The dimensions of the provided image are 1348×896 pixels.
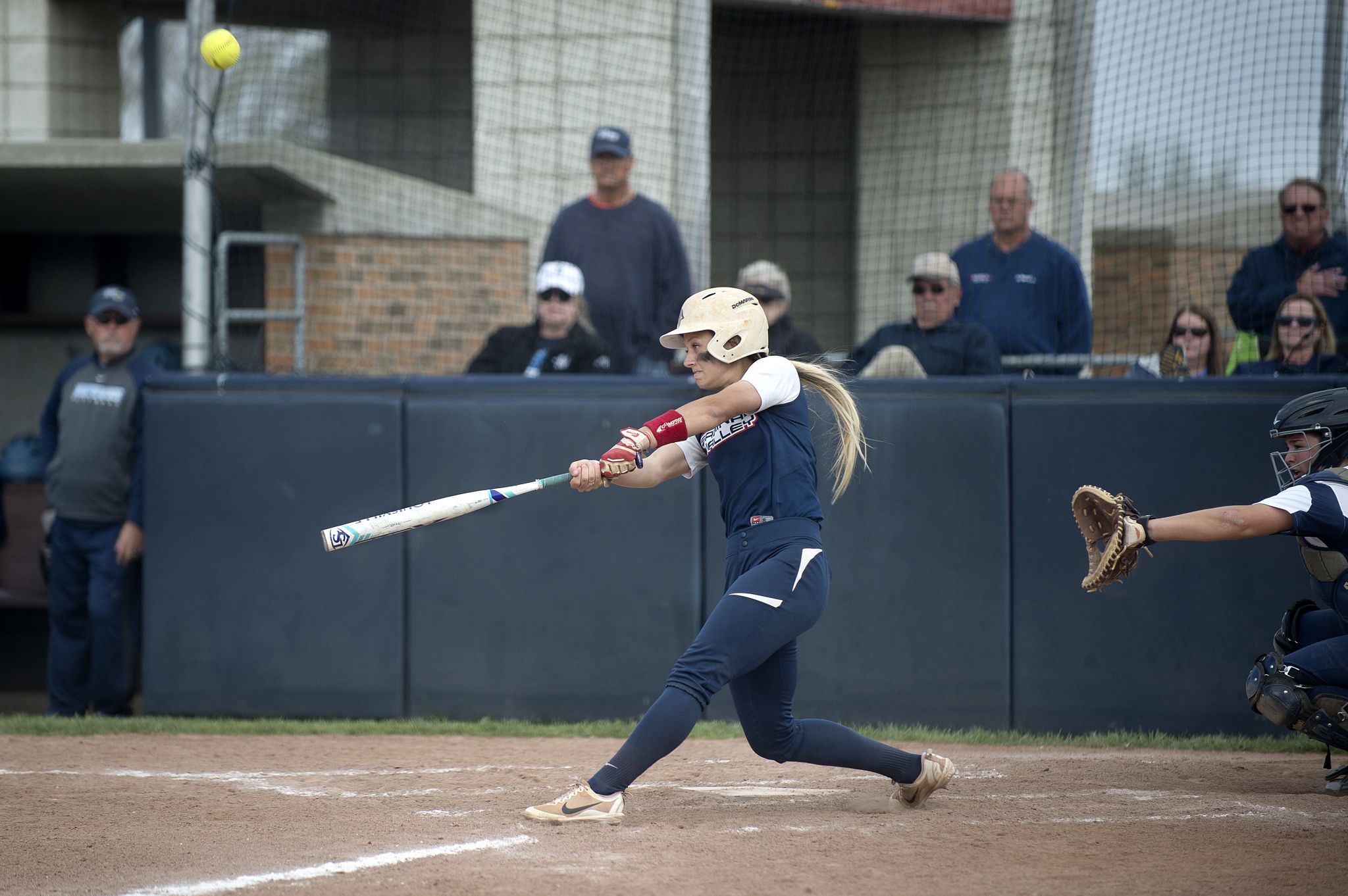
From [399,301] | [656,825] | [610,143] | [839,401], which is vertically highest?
[610,143]

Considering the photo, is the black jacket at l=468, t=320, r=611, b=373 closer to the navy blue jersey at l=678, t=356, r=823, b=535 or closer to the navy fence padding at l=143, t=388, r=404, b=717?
the navy fence padding at l=143, t=388, r=404, b=717

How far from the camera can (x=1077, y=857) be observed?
391 centimetres

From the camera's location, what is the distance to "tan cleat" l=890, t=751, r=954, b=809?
446 centimetres

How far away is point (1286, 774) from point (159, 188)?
24.8 ft

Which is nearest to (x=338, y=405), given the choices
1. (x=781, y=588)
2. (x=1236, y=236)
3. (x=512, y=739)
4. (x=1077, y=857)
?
(x=512, y=739)

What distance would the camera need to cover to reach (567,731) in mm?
6129

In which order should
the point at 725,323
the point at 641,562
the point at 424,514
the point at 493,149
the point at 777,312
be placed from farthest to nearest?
1. the point at 493,149
2. the point at 777,312
3. the point at 641,562
4. the point at 424,514
5. the point at 725,323

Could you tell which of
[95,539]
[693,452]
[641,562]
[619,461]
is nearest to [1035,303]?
[641,562]

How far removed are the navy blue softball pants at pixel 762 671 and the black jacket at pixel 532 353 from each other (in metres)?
2.59

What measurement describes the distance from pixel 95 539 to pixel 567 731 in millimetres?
2720

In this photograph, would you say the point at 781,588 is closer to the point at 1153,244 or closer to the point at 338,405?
the point at 338,405

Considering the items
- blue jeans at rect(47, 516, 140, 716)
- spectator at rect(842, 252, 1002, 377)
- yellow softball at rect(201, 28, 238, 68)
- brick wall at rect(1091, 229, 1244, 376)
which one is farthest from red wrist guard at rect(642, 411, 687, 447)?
brick wall at rect(1091, 229, 1244, 376)

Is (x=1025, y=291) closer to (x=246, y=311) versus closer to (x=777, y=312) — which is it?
(x=777, y=312)

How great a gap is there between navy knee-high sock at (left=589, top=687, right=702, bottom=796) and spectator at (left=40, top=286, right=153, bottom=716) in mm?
3677
